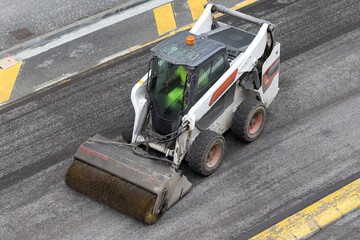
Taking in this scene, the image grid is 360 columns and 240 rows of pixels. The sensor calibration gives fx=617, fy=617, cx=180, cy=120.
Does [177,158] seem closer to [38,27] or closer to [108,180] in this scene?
[108,180]

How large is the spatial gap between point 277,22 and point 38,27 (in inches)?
191

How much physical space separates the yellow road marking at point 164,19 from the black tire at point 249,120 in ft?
11.8

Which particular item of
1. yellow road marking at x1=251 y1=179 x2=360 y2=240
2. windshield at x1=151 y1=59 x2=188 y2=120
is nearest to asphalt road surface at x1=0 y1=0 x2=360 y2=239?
yellow road marking at x1=251 y1=179 x2=360 y2=240

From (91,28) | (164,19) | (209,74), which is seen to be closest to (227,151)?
(209,74)

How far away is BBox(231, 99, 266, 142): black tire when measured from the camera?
30.1 ft

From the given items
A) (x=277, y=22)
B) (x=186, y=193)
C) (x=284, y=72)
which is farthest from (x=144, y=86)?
(x=277, y=22)

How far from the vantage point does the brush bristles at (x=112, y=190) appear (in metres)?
8.14

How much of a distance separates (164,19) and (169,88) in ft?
13.9

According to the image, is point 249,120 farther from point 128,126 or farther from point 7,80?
point 7,80

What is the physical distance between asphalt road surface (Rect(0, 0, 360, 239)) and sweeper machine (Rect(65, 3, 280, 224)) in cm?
30

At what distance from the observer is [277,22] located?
1227 cm

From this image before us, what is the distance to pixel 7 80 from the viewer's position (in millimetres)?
11328

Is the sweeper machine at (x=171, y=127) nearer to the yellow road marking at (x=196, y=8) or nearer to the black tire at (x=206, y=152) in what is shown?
the black tire at (x=206, y=152)

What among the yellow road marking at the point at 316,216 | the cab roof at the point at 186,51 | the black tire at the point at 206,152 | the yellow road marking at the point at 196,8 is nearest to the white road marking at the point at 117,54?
the yellow road marking at the point at 196,8
